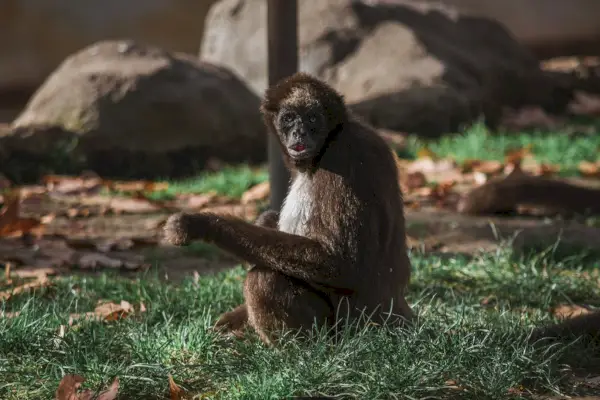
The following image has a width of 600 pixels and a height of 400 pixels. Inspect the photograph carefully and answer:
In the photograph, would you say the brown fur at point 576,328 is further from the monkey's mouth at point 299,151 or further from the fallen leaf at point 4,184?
the fallen leaf at point 4,184

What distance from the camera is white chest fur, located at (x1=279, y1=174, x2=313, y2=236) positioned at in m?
4.93

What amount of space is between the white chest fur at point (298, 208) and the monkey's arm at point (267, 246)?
0.16m

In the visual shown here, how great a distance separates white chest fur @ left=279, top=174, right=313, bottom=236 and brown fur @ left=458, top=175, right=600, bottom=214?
3288 millimetres

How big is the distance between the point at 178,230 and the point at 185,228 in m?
0.04

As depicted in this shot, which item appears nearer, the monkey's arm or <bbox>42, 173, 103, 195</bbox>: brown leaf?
the monkey's arm

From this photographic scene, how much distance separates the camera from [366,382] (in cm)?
417

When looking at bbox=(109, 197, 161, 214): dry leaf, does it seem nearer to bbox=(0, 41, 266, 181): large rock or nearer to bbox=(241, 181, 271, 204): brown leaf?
bbox=(241, 181, 271, 204): brown leaf

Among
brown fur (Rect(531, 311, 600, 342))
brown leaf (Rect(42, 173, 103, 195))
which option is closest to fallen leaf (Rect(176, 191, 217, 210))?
brown leaf (Rect(42, 173, 103, 195))

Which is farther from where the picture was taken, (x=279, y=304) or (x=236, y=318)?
(x=236, y=318)

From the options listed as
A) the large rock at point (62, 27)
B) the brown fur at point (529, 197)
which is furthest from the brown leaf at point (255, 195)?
the large rock at point (62, 27)

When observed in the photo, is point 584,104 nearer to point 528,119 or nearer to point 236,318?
point 528,119

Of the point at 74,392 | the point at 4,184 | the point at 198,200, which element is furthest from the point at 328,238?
the point at 4,184

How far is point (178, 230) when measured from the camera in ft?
15.6

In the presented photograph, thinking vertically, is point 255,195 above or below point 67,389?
below
